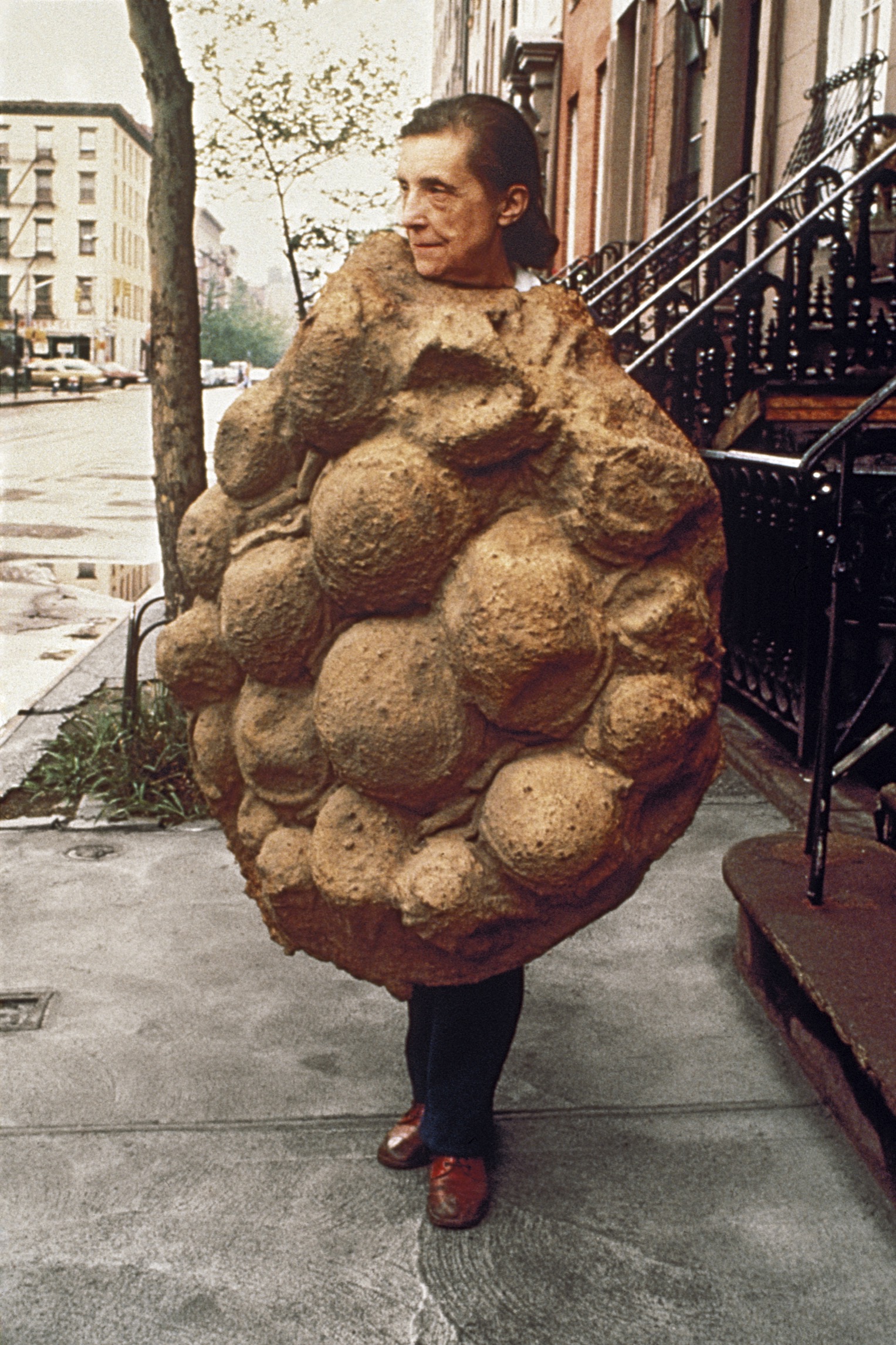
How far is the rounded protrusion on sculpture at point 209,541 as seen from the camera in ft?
9.17

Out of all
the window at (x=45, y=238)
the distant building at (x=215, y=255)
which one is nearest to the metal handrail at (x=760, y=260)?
the window at (x=45, y=238)

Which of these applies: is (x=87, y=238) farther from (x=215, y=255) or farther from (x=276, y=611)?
(x=276, y=611)

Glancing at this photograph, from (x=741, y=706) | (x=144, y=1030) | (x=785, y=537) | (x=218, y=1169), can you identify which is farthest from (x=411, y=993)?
(x=741, y=706)

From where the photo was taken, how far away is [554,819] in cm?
239

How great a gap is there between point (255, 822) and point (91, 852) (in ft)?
9.23

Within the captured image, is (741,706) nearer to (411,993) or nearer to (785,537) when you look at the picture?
(785,537)

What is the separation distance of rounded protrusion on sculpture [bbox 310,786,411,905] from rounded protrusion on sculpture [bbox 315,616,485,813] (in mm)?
69

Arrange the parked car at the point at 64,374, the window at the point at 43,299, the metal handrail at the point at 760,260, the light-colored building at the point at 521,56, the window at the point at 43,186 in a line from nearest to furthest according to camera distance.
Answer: the metal handrail at the point at 760,260, the light-colored building at the point at 521,56, the parked car at the point at 64,374, the window at the point at 43,186, the window at the point at 43,299

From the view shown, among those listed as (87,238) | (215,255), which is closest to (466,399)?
(87,238)

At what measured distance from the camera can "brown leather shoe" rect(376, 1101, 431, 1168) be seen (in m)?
3.10

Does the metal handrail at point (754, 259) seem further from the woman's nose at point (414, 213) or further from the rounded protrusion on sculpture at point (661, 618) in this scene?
the rounded protrusion on sculpture at point (661, 618)

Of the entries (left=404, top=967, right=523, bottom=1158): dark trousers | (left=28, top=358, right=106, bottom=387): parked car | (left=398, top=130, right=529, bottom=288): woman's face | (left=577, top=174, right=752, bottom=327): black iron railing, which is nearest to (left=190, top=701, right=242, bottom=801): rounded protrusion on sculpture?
(left=404, top=967, right=523, bottom=1158): dark trousers

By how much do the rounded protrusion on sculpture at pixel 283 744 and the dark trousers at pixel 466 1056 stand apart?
0.51m

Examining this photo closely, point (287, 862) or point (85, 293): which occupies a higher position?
point (85, 293)
